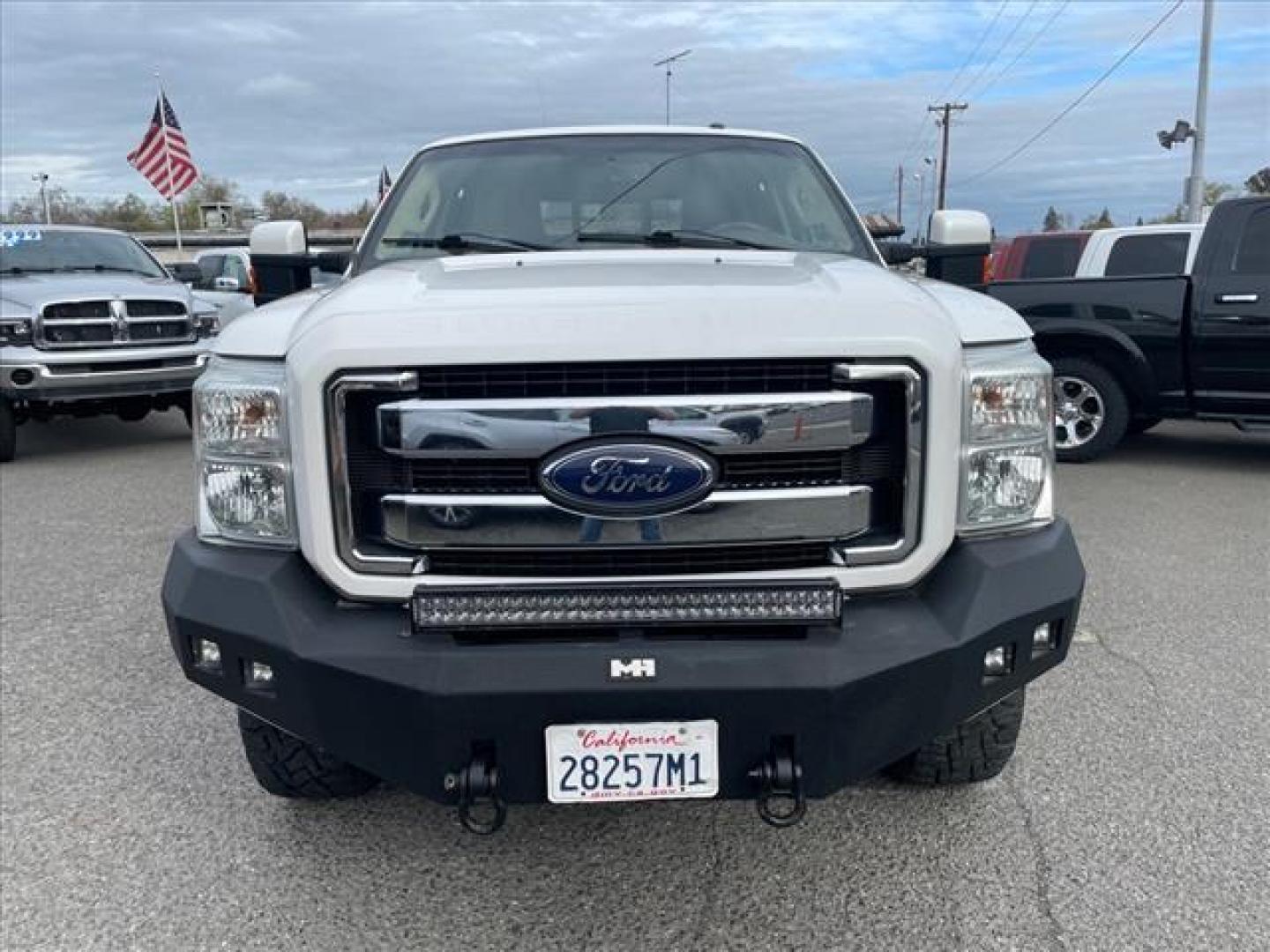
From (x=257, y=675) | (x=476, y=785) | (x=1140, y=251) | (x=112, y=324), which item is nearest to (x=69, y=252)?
(x=112, y=324)

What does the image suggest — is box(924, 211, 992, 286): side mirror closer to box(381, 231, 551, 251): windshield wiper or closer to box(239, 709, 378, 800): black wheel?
box(381, 231, 551, 251): windshield wiper

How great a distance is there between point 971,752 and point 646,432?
1471 millimetres

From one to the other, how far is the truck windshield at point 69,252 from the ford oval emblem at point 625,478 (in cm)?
865

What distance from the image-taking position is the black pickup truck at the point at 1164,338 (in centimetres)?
726

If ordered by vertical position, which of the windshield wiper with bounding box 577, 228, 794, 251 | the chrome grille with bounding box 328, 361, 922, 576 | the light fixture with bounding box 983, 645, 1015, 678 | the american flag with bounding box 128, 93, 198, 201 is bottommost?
the light fixture with bounding box 983, 645, 1015, 678

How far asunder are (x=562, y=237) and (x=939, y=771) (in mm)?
2017

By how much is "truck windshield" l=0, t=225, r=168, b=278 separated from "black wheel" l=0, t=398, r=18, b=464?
1.35 m

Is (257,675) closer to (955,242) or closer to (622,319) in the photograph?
(622,319)

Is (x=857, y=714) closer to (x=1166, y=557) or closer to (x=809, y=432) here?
(x=809, y=432)

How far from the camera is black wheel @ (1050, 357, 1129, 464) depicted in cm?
776

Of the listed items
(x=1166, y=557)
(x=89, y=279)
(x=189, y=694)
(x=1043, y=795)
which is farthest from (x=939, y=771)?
(x=89, y=279)

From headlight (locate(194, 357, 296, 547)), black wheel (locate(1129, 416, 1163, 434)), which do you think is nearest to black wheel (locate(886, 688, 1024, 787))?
headlight (locate(194, 357, 296, 547))

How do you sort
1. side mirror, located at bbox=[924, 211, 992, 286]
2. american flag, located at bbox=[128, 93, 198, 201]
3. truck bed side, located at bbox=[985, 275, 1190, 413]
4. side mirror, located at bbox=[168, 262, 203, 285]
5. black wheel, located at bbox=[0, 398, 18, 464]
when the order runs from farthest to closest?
american flag, located at bbox=[128, 93, 198, 201] < side mirror, located at bbox=[168, 262, 203, 285] < black wheel, located at bbox=[0, 398, 18, 464] < truck bed side, located at bbox=[985, 275, 1190, 413] < side mirror, located at bbox=[924, 211, 992, 286]

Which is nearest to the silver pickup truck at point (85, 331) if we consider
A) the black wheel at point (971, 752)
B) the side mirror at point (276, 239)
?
the side mirror at point (276, 239)
